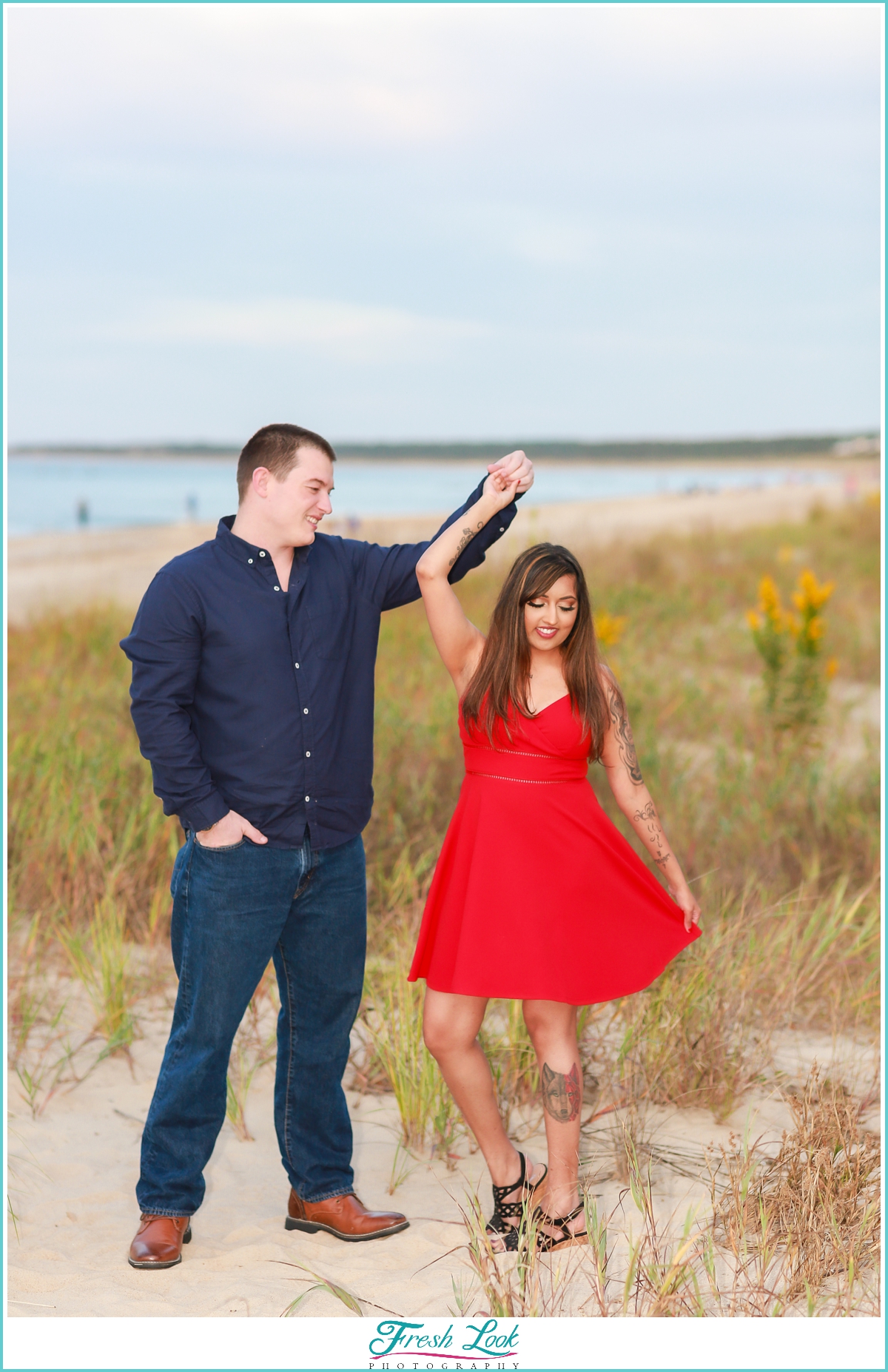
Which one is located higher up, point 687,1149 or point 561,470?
point 561,470

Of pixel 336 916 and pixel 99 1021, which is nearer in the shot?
pixel 336 916

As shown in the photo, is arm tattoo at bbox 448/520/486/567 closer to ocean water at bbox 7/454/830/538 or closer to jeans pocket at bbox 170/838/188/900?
jeans pocket at bbox 170/838/188/900

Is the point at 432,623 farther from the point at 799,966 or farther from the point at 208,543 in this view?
the point at 799,966

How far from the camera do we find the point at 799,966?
473cm

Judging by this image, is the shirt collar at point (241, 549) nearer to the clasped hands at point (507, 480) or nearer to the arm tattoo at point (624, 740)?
the clasped hands at point (507, 480)

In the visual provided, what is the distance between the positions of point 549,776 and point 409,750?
3.15m

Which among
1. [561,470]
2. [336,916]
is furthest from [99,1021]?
[561,470]

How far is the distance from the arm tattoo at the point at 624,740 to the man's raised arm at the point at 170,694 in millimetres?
1036

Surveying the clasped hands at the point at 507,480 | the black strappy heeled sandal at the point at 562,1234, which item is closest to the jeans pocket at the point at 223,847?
the clasped hands at the point at 507,480

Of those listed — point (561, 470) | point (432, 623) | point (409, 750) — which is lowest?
point (409, 750)

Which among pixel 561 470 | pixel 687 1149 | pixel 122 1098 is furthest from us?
pixel 561 470

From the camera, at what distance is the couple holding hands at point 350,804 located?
309 centimetres

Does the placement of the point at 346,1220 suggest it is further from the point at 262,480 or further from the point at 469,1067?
the point at 262,480

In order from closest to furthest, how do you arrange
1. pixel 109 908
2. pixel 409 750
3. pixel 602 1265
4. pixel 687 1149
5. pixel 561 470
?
pixel 602 1265, pixel 687 1149, pixel 109 908, pixel 409 750, pixel 561 470
